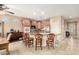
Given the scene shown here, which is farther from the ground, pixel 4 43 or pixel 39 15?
pixel 39 15

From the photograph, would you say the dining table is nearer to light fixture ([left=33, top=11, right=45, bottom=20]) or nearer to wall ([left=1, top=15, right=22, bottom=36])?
wall ([left=1, top=15, right=22, bottom=36])

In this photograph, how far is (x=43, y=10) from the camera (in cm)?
286

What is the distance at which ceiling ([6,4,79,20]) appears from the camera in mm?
2846

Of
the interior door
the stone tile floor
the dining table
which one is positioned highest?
the interior door

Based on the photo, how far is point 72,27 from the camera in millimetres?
2832

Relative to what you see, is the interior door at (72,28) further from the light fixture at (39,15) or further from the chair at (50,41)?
the light fixture at (39,15)

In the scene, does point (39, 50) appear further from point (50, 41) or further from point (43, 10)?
point (43, 10)

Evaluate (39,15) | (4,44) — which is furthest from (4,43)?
(39,15)

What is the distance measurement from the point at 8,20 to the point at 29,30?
1.59 feet

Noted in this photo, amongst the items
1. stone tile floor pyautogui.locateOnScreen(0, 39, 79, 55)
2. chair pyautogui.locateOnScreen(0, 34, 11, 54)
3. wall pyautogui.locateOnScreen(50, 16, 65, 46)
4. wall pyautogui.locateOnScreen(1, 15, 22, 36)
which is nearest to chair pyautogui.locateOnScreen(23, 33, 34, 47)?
stone tile floor pyautogui.locateOnScreen(0, 39, 79, 55)

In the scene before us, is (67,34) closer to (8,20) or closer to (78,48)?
(78,48)

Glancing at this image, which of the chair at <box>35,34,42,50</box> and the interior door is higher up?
the interior door

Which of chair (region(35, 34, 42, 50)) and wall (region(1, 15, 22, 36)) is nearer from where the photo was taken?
wall (region(1, 15, 22, 36))
